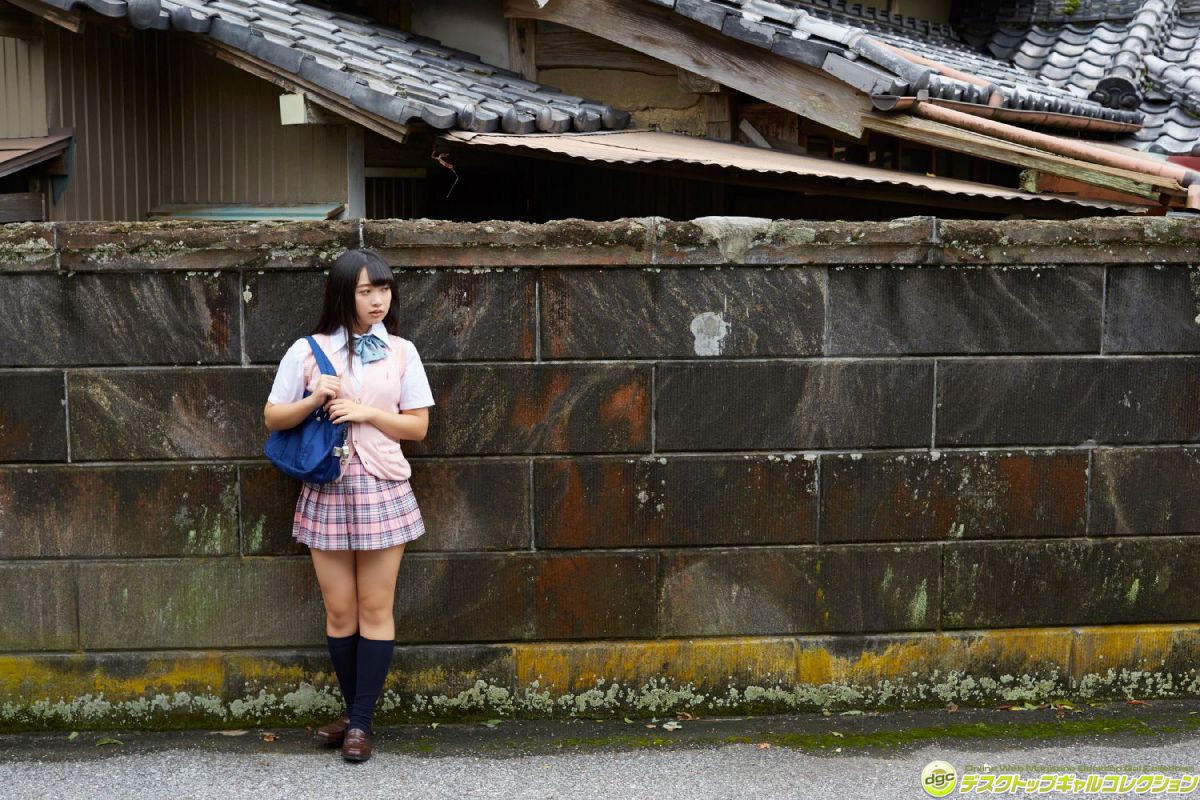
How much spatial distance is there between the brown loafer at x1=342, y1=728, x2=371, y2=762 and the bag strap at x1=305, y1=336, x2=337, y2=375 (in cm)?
137

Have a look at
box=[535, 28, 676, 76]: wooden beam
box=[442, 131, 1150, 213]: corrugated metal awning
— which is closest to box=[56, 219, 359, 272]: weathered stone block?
box=[442, 131, 1150, 213]: corrugated metal awning

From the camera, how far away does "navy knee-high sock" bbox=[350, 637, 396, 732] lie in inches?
192

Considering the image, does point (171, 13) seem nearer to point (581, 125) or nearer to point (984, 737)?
point (581, 125)

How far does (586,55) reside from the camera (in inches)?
381

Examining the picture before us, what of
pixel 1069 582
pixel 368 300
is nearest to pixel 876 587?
pixel 1069 582

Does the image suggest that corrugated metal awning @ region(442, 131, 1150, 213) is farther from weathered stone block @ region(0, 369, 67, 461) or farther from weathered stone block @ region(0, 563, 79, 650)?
weathered stone block @ region(0, 563, 79, 650)

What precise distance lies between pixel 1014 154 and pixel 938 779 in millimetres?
4405

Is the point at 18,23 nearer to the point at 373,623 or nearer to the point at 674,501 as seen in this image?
the point at 373,623

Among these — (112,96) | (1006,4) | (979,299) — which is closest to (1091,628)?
(979,299)

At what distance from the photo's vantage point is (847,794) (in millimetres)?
4672

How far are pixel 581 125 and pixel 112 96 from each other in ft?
10.3

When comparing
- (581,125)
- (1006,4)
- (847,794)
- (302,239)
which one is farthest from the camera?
(1006,4)

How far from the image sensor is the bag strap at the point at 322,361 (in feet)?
15.4

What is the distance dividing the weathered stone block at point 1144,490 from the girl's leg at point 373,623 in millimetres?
2927
